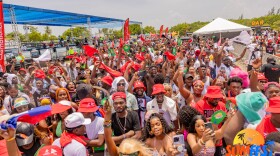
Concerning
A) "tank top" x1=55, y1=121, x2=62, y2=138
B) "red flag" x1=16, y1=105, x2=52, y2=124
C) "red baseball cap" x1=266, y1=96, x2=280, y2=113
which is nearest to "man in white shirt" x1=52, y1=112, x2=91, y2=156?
"red flag" x1=16, y1=105, x2=52, y2=124

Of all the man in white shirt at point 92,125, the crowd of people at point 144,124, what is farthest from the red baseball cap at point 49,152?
the man in white shirt at point 92,125

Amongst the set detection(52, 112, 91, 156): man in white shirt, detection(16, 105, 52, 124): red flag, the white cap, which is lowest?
detection(52, 112, 91, 156): man in white shirt

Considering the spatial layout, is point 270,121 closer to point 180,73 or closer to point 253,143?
point 253,143

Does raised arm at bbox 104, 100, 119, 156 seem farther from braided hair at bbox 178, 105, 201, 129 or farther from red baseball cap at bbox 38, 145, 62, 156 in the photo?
braided hair at bbox 178, 105, 201, 129

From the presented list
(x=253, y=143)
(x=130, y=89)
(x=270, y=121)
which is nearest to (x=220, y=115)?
(x=270, y=121)

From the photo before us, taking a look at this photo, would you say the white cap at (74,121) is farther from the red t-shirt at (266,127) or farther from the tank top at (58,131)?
the red t-shirt at (266,127)

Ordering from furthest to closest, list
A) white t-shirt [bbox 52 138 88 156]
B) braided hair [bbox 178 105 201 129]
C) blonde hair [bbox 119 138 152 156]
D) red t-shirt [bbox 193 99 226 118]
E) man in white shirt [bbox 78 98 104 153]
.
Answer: red t-shirt [bbox 193 99 226 118] < man in white shirt [bbox 78 98 104 153] < braided hair [bbox 178 105 201 129] < white t-shirt [bbox 52 138 88 156] < blonde hair [bbox 119 138 152 156]

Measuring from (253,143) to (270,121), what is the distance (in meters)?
0.64

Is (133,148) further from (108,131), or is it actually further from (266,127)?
(266,127)

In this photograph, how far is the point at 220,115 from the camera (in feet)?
8.02

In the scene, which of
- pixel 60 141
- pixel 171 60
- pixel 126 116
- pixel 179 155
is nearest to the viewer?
pixel 179 155

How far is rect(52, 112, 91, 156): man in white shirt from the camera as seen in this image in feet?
8.16

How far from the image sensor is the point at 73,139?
2.59m

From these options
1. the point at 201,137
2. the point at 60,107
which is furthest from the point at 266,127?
the point at 60,107
